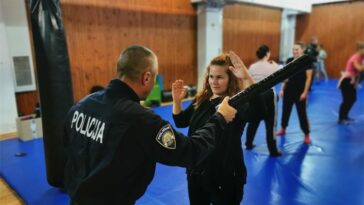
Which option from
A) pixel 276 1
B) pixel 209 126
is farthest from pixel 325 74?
pixel 209 126

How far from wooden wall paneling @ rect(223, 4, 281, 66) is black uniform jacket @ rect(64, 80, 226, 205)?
9.41m

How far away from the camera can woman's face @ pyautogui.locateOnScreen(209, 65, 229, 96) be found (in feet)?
6.10

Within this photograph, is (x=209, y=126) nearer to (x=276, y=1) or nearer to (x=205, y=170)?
(x=205, y=170)

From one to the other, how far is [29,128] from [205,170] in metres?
4.34

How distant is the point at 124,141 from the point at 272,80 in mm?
868

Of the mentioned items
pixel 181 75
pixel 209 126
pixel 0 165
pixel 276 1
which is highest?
pixel 276 1

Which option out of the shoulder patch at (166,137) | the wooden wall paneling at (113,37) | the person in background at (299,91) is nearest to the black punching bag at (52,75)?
the shoulder patch at (166,137)

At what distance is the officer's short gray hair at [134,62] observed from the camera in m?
1.33

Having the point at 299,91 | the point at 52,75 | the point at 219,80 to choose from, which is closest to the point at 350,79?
the point at 299,91

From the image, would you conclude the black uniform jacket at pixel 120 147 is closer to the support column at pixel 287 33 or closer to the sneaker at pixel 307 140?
the sneaker at pixel 307 140

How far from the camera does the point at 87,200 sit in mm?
1318

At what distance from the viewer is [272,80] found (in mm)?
1510

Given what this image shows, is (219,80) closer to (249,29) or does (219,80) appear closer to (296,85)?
(296,85)

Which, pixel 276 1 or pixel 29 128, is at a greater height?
pixel 276 1
